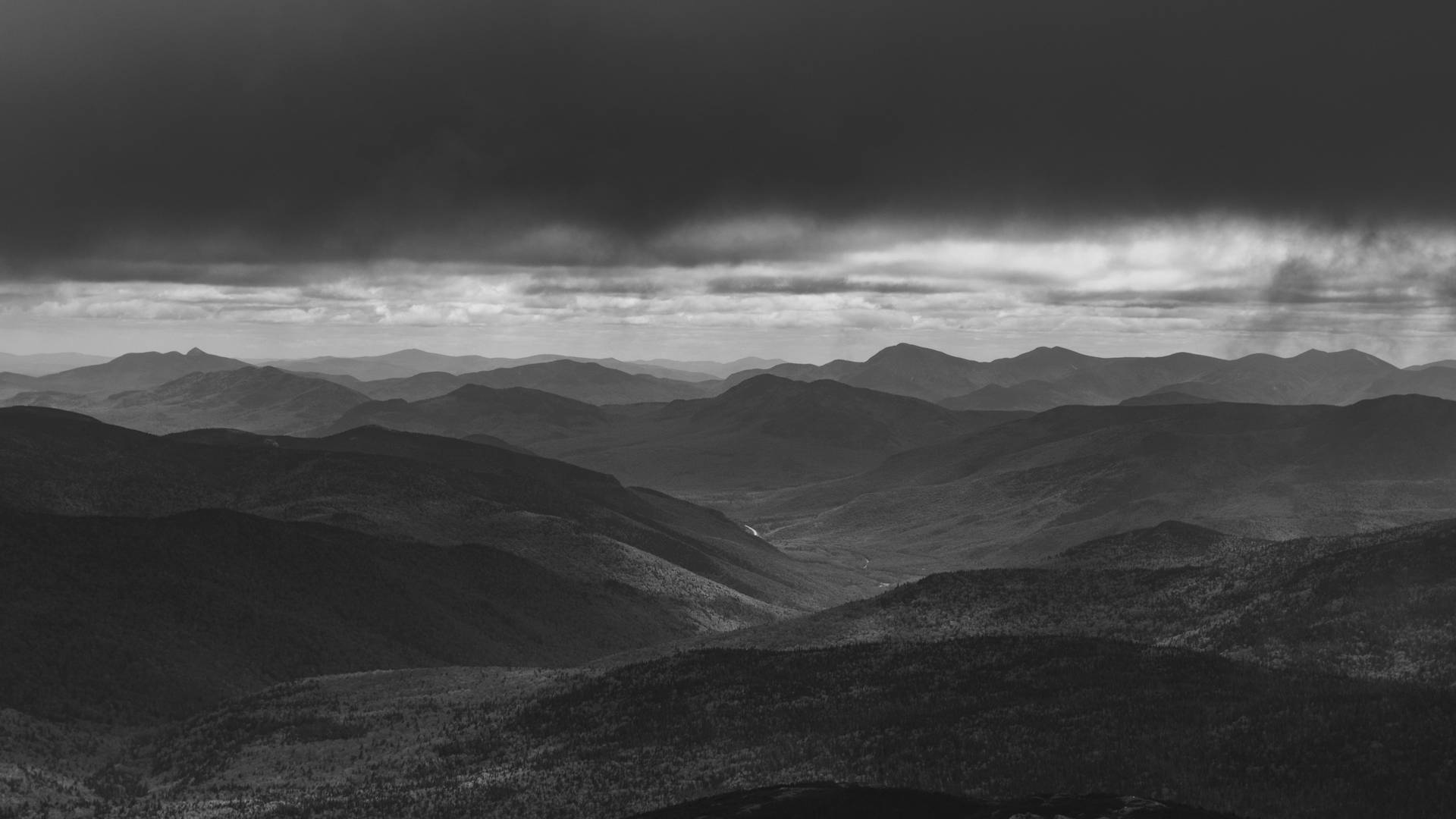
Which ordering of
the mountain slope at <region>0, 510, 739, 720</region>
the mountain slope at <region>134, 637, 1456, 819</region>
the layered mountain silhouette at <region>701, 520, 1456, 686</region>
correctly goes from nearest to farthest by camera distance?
1. the mountain slope at <region>134, 637, 1456, 819</region>
2. the layered mountain silhouette at <region>701, 520, 1456, 686</region>
3. the mountain slope at <region>0, 510, 739, 720</region>

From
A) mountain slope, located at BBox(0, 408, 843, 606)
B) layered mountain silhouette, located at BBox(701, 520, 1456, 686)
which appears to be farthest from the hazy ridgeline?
mountain slope, located at BBox(0, 408, 843, 606)

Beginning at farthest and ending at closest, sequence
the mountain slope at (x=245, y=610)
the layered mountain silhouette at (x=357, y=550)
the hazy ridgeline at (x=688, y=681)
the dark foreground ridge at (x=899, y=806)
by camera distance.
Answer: the layered mountain silhouette at (x=357, y=550), the mountain slope at (x=245, y=610), the hazy ridgeline at (x=688, y=681), the dark foreground ridge at (x=899, y=806)

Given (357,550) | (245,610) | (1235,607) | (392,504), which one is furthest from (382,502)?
(1235,607)

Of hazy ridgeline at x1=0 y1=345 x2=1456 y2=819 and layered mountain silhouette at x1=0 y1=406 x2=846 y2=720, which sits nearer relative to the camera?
hazy ridgeline at x1=0 y1=345 x2=1456 y2=819

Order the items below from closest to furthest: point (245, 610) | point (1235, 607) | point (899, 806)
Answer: point (899, 806) → point (1235, 607) → point (245, 610)

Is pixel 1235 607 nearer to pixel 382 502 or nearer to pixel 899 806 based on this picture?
pixel 899 806

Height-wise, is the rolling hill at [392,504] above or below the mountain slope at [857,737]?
below

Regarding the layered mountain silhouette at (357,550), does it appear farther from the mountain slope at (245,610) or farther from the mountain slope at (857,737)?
the mountain slope at (857,737)

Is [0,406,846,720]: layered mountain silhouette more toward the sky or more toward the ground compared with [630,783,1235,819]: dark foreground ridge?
more toward the ground

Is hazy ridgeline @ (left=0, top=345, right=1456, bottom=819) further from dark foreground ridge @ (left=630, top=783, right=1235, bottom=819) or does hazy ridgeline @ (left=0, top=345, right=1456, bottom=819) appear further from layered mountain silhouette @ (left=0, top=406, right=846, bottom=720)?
layered mountain silhouette @ (left=0, top=406, right=846, bottom=720)

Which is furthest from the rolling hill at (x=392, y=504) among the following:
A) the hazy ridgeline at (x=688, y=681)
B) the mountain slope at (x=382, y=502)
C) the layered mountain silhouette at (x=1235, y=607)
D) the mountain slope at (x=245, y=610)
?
the layered mountain silhouette at (x=1235, y=607)
